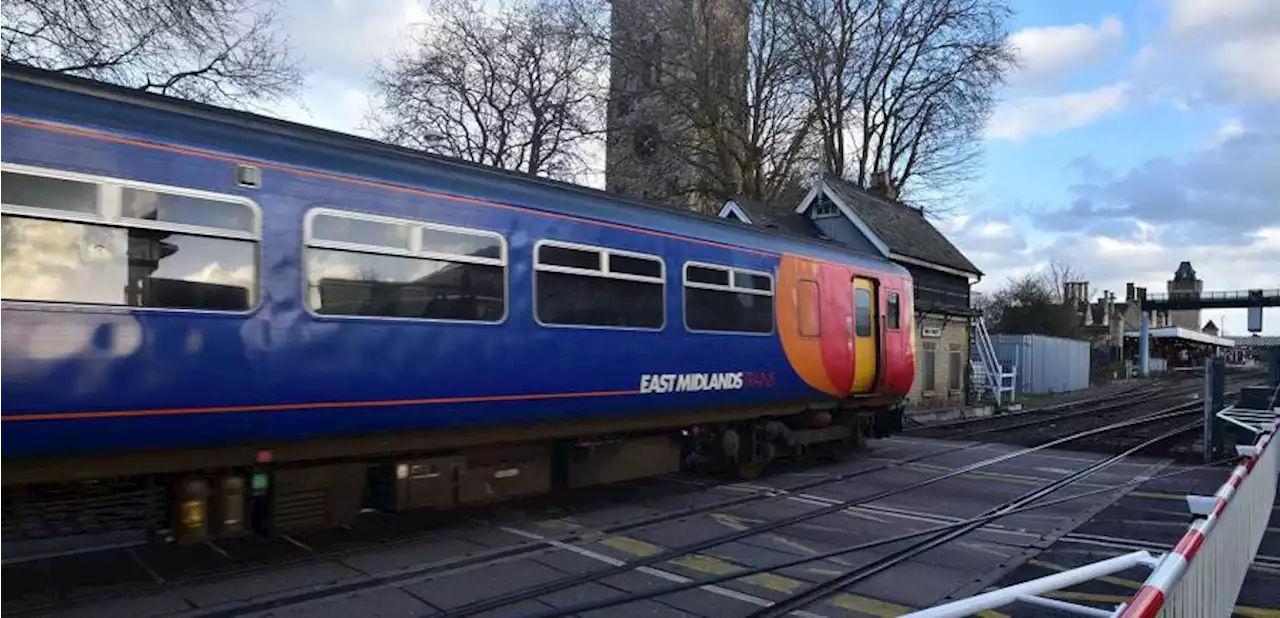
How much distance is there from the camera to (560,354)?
7863mm

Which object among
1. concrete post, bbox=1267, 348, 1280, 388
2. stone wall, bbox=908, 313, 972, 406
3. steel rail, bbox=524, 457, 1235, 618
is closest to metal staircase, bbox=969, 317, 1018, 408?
stone wall, bbox=908, 313, 972, 406

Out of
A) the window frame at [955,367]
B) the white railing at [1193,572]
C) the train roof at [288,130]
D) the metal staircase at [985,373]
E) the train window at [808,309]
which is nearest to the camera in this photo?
the white railing at [1193,572]

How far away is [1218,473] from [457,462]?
35.9 feet

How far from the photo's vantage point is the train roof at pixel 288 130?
5.28 m

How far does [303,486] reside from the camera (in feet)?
20.8

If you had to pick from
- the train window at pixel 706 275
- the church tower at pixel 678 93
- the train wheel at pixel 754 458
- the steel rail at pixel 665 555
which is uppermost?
the church tower at pixel 678 93

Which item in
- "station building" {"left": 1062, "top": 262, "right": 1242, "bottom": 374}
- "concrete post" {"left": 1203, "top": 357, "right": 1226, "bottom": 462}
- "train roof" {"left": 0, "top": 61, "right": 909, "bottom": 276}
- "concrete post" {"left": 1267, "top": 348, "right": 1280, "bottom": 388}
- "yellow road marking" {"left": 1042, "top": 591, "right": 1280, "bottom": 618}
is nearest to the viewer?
"train roof" {"left": 0, "top": 61, "right": 909, "bottom": 276}

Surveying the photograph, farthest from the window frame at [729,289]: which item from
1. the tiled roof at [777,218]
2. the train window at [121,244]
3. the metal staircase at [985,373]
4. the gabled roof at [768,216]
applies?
the metal staircase at [985,373]

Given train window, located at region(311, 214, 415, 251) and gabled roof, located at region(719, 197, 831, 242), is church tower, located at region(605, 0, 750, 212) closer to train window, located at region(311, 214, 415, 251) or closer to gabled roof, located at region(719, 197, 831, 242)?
gabled roof, located at region(719, 197, 831, 242)

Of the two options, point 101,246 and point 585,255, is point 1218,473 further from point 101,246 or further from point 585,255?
point 101,246

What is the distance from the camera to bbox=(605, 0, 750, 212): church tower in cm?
3086

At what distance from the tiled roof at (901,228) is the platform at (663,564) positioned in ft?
47.4

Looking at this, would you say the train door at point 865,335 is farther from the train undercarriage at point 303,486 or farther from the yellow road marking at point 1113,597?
the yellow road marking at point 1113,597

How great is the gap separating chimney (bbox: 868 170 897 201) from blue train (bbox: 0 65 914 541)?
26126mm
